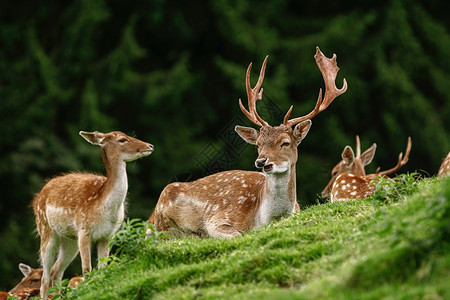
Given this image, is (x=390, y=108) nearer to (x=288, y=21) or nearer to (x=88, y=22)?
(x=288, y=21)

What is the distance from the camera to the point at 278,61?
23.8 metres

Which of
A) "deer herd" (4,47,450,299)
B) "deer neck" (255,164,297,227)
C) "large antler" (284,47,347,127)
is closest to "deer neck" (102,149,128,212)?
"deer herd" (4,47,450,299)

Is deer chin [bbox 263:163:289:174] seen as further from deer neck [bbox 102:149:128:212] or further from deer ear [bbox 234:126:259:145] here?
deer neck [bbox 102:149:128:212]

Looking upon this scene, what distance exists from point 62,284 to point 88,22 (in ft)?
54.2

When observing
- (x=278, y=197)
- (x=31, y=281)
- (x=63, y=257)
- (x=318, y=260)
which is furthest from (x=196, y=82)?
(x=318, y=260)

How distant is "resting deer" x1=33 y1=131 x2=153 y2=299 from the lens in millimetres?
8727

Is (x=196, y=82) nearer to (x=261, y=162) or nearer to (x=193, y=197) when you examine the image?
(x=193, y=197)

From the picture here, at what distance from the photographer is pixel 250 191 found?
28.9ft

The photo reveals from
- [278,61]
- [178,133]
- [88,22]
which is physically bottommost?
[178,133]

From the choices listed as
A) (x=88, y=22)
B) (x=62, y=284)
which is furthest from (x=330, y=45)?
(x=62, y=284)

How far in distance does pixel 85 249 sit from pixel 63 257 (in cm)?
67

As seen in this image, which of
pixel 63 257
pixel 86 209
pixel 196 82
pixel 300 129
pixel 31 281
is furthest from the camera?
pixel 196 82

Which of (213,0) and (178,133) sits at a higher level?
(213,0)

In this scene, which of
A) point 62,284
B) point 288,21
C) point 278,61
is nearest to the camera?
point 62,284
